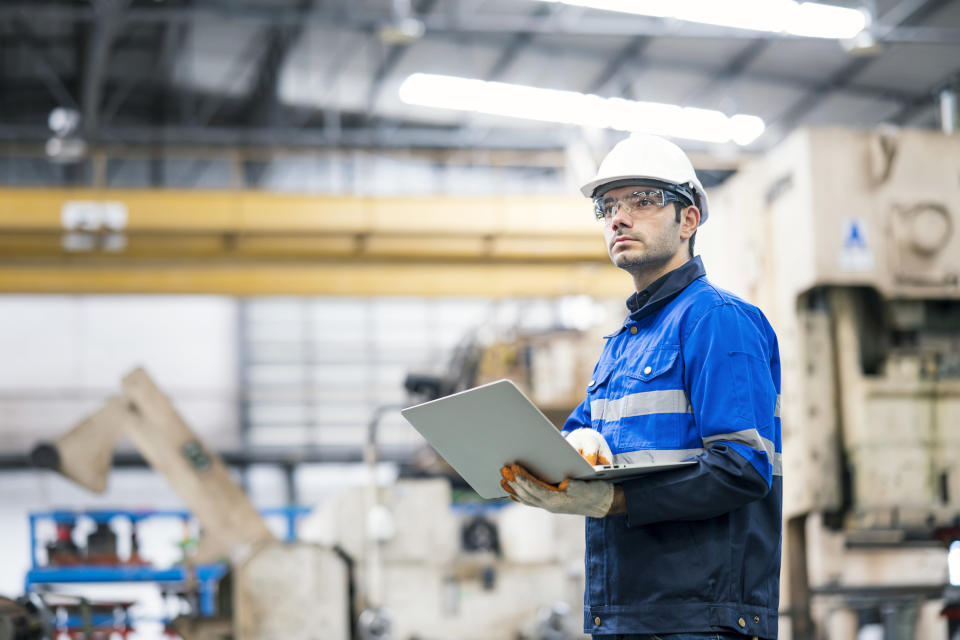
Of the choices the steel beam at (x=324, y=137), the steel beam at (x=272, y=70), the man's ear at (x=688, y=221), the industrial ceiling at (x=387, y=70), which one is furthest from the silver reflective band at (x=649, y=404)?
the steel beam at (x=272, y=70)

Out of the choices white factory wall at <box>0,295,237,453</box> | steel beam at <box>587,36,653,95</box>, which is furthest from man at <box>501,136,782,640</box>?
white factory wall at <box>0,295,237,453</box>

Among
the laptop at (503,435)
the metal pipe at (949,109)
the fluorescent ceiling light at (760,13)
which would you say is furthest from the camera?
the fluorescent ceiling light at (760,13)

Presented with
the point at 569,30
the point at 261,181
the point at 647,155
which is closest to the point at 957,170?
the point at 647,155

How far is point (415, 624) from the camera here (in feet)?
31.2

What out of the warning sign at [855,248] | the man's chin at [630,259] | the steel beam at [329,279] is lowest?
the man's chin at [630,259]

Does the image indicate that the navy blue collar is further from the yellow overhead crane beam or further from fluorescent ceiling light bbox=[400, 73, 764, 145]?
fluorescent ceiling light bbox=[400, 73, 764, 145]

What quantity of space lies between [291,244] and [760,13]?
5942 millimetres

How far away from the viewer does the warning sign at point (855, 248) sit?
237 inches

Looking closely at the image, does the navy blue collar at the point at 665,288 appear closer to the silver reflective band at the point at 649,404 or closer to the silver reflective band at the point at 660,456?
the silver reflective band at the point at 649,404

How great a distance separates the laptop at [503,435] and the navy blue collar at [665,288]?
0.38 metres

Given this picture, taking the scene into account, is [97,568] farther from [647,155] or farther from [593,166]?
[647,155]

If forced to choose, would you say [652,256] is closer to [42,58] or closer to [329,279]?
[329,279]

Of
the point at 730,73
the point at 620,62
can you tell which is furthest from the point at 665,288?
the point at 730,73

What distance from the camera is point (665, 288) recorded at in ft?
8.65
